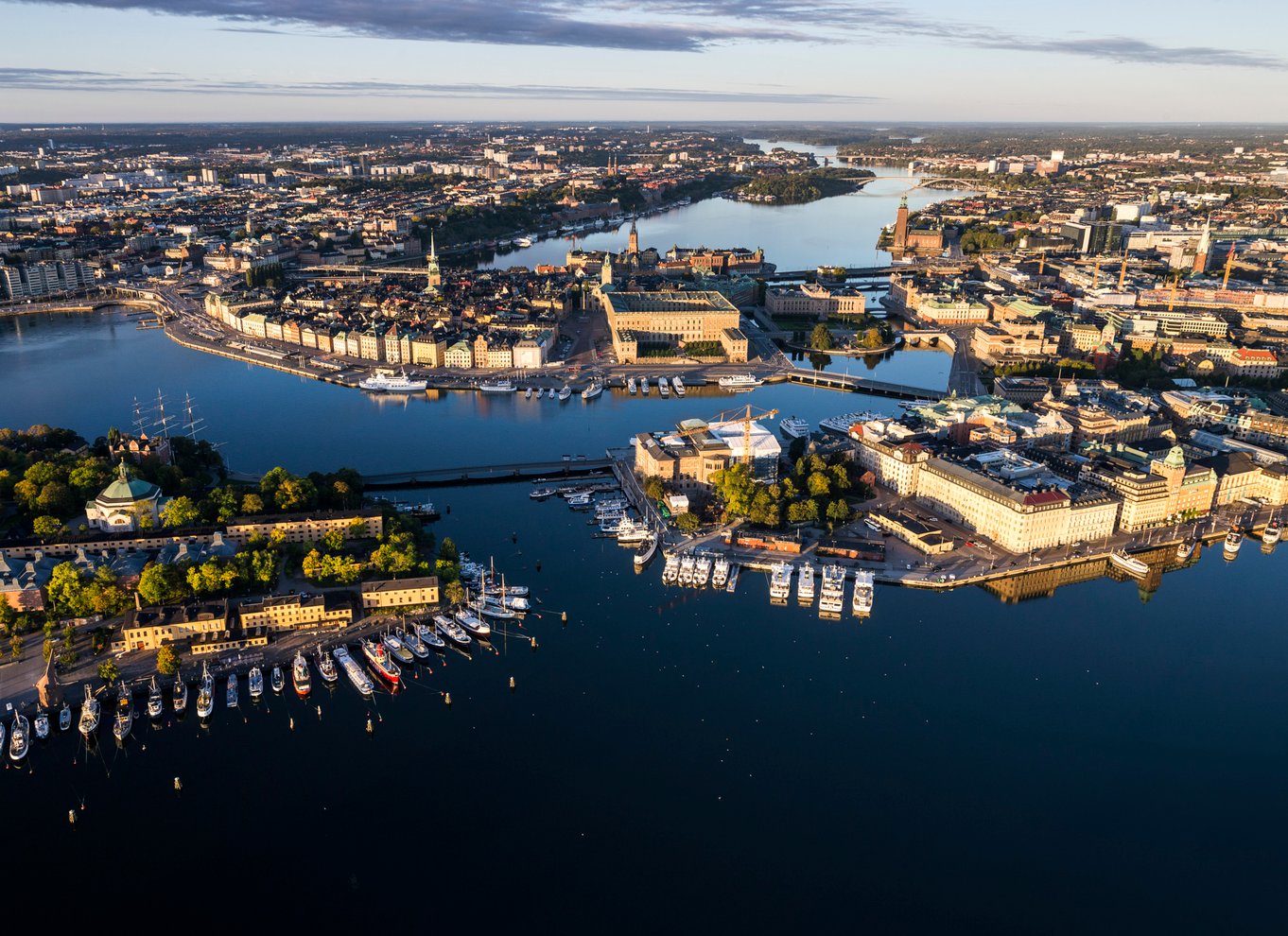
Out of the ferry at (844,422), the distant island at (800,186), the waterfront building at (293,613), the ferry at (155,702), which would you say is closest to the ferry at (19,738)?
the ferry at (155,702)

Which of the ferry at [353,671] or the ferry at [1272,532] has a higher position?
the ferry at [1272,532]

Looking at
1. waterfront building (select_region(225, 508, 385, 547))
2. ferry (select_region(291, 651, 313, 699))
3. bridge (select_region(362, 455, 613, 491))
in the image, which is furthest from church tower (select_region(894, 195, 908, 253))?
ferry (select_region(291, 651, 313, 699))

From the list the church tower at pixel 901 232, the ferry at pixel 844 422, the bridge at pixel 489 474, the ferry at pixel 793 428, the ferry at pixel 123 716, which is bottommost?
the ferry at pixel 123 716

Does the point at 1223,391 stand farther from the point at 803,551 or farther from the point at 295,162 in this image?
the point at 295,162

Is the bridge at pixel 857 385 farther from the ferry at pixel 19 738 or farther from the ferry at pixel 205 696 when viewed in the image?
the ferry at pixel 19 738

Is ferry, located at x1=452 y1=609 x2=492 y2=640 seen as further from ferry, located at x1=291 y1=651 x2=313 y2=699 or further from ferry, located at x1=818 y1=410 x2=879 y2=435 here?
ferry, located at x1=818 y1=410 x2=879 y2=435

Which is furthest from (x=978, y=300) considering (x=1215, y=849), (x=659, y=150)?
(x=659, y=150)

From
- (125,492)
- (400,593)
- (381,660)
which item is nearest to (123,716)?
(381,660)

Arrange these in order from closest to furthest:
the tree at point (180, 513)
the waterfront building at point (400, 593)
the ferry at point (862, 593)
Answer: the waterfront building at point (400, 593)
the ferry at point (862, 593)
the tree at point (180, 513)
